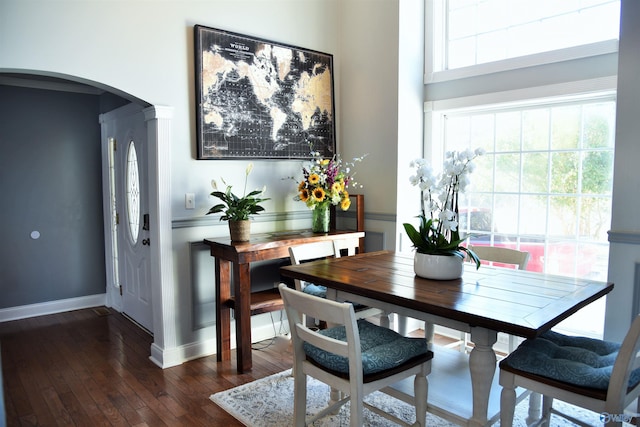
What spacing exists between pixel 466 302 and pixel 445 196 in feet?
1.71

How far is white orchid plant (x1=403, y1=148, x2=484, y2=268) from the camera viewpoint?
2.12m

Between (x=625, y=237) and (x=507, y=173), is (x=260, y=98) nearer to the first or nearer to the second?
(x=507, y=173)

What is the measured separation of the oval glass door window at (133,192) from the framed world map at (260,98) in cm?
103

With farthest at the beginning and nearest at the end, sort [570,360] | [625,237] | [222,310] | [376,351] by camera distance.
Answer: [222,310] → [625,237] → [376,351] → [570,360]

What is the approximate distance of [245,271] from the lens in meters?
3.15

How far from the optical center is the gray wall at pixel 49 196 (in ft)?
14.3

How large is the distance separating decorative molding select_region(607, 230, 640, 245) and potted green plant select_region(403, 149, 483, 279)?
3.01 feet

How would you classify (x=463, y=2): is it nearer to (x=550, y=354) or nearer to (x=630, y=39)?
(x=630, y=39)

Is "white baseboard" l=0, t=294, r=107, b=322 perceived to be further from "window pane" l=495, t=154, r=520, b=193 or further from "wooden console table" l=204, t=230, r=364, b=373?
"window pane" l=495, t=154, r=520, b=193

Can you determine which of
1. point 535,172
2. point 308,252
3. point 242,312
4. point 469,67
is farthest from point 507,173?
point 242,312

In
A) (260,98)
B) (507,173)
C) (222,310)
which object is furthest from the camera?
(260,98)

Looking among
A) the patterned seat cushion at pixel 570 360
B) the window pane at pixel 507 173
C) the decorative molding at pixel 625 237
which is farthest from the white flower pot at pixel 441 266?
the window pane at pixel 507 173

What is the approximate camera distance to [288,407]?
2686mm

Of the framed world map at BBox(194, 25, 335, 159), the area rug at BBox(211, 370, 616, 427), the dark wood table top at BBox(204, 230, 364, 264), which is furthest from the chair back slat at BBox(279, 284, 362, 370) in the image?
the framed world map at BBox(194, 25, 335, 159)
